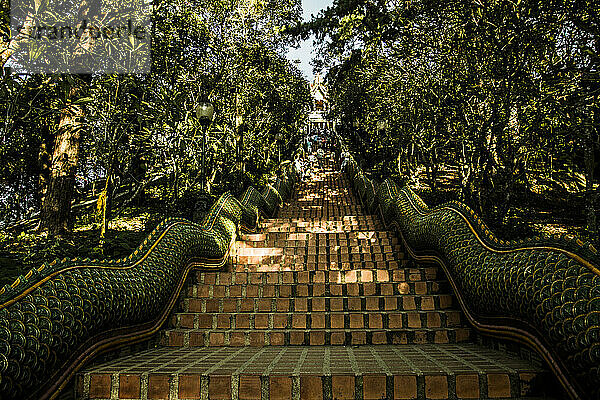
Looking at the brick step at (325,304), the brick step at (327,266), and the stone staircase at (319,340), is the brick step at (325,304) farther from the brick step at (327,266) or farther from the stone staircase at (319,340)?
the brick step at (327,266)

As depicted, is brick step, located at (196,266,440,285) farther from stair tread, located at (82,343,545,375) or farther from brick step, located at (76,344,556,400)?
brick step, located at (76,344,556,400)

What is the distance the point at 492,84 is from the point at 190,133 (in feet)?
20.6

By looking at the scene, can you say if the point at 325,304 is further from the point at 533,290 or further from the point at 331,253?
the point at 533,290

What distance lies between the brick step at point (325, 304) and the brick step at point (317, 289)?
22cm

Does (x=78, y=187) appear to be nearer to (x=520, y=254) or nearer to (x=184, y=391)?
(x=184, y=391)

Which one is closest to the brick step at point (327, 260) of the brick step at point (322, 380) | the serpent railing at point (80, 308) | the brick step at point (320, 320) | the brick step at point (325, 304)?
the brick step at point (325, 304)

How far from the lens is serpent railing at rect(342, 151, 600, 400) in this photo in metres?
2.25

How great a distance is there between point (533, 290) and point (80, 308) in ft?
9.74

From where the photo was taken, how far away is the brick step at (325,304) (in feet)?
14.5

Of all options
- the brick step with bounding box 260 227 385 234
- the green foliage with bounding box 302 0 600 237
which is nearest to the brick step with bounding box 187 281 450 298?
the green foliage with bounding box 302 0 600 237

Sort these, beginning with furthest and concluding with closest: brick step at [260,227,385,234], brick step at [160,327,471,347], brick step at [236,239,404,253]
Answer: brick step at [260,227,385,234] → brick step at [236,239,404,253] → brick step at [160,327,471,347]

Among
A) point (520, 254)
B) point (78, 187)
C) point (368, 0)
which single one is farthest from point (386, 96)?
point (520, 254)

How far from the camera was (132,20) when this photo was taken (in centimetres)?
743

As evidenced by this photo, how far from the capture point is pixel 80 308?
2.79 metres
